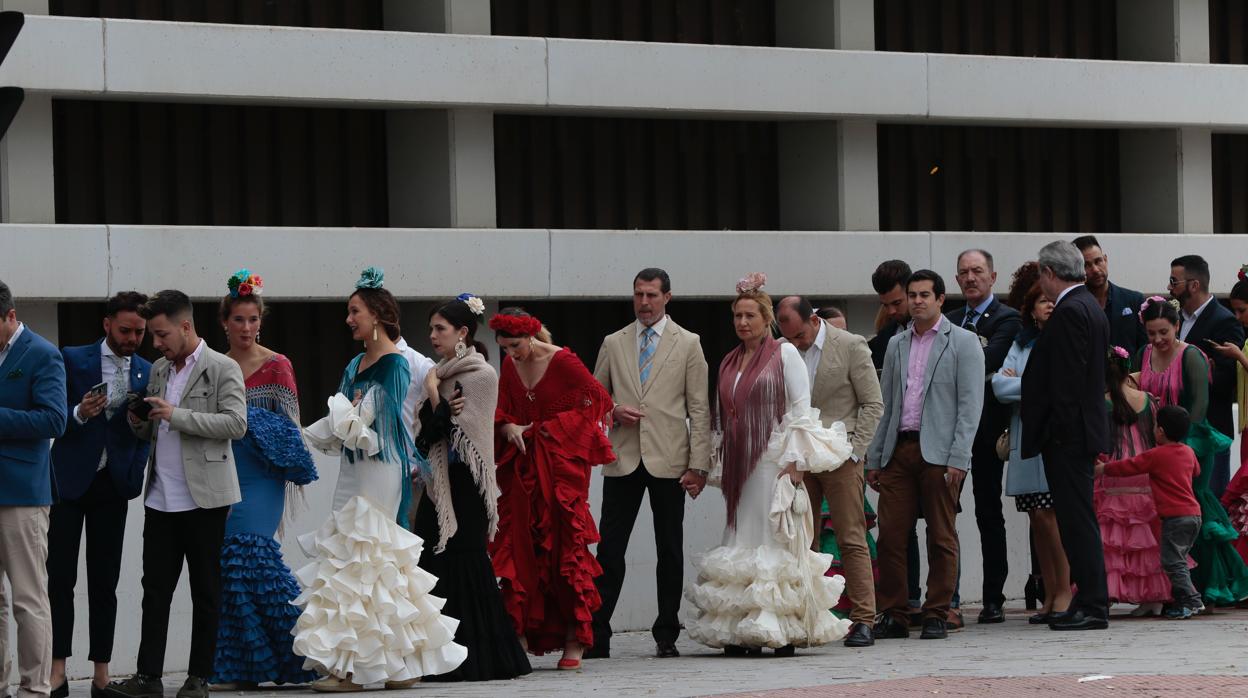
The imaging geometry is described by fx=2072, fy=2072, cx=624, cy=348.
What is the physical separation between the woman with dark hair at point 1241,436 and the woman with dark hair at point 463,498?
18.0 ft

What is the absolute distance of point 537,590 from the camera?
37.6ft

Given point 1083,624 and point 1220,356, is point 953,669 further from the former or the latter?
point 1220,356

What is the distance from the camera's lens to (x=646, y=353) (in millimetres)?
12164

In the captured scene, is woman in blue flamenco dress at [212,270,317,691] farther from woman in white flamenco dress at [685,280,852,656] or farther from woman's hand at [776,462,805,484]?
woman's hand at [776,462,805,484]

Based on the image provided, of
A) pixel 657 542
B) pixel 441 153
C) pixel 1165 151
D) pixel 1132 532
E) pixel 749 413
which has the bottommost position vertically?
pixel 1132 532

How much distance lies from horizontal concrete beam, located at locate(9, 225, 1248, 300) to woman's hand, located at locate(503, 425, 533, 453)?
309 inches

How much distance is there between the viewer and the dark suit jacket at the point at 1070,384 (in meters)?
12.4

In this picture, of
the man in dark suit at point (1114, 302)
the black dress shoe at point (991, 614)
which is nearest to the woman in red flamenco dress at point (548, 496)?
the black dress shoe at point (991, 614)

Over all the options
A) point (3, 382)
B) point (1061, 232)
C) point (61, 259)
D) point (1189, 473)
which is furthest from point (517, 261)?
point (3, 382)

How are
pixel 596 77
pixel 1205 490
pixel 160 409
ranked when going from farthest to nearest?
1. pixel 596 77
2. pixel 1205 490
3. pixel 160 409

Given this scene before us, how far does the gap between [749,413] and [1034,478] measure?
7.59 ft

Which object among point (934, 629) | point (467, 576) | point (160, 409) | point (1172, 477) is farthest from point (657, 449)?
point (1172, 477)

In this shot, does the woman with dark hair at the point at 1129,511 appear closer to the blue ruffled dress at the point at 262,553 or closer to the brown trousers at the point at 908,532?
the brown trousers at the point at 908,532

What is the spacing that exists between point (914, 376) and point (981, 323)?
3.47 ft
